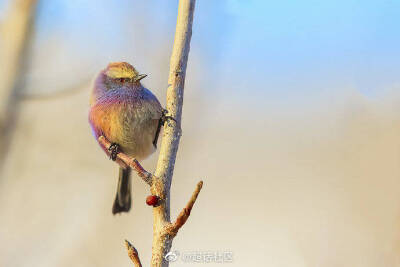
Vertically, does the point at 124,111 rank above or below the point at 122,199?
above

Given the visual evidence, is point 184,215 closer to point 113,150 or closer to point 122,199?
point 113,150

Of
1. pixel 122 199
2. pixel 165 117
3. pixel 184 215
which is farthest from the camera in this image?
pixel 122 199

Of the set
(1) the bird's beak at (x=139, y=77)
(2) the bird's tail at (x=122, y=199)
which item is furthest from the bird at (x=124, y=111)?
(2) the bird's tail at (x=122, y=199)

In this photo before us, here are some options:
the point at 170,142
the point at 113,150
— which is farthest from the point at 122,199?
the point at 170,142

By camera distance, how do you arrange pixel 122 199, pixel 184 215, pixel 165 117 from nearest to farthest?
pixel 184 215
pixel 165 117
pixel 122 199

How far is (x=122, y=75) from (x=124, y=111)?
6 centimetres

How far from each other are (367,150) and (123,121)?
22.0 inches

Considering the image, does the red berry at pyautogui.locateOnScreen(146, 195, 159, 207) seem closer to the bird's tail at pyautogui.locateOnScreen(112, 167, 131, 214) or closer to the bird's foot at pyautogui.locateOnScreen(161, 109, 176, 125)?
the bird's foot at pyautogui.locateOnScreen(161, 109, 176, 125)

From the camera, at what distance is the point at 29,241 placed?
3.24ft

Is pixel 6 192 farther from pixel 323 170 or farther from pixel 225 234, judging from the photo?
pixel 323 170

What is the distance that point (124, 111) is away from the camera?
0.64 metres

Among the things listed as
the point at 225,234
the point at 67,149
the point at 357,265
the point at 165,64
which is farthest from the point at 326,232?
the point at 67,149

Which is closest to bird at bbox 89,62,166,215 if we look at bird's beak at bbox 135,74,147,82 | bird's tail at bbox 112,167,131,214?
bird's beak at bbox 135,74,147,82

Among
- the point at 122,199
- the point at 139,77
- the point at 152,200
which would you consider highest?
the point at 139,77
